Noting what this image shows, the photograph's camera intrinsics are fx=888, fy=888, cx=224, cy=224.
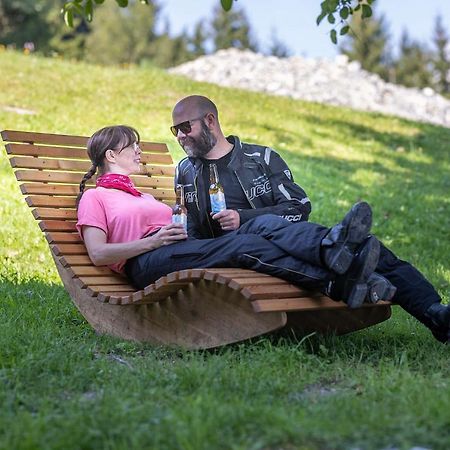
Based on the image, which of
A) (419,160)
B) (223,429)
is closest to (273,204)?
(223,429)

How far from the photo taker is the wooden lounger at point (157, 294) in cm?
447

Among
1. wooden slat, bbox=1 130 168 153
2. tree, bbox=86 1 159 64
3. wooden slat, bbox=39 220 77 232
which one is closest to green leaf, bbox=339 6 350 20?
wooden slat, bbox=1 130 168 153

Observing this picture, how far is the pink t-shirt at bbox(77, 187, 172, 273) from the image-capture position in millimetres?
5348

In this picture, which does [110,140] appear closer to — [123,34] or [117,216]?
[117,216]

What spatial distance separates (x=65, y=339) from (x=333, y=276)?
1.54 meters

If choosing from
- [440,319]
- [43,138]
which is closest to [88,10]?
[43,138]

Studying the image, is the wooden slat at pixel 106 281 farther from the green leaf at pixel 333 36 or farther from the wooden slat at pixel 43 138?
the green leaf at pixel 333 36

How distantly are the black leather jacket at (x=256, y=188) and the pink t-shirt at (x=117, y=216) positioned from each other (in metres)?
0.25

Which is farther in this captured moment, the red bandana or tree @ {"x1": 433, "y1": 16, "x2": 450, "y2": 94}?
tree @ {"x1": 433, "y1": 16, "x2": 450, "y2": 94}

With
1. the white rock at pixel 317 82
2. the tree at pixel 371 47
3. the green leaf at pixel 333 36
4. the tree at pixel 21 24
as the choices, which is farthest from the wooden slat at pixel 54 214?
the tree at pixel 371 47

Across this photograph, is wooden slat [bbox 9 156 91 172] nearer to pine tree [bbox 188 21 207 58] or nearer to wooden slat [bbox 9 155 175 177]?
wooden slat [bbox 9 155 175 177]

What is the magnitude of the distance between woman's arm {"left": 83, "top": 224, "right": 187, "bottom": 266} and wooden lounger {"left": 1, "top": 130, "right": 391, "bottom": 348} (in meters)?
0.16

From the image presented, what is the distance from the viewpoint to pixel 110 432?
3.06 metres

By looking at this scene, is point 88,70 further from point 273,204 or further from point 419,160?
point 273,204
